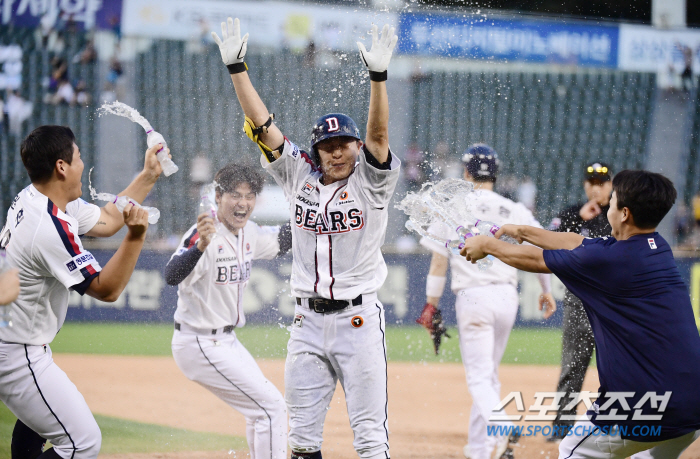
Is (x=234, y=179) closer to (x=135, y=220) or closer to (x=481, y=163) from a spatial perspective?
(x=135, y=220)

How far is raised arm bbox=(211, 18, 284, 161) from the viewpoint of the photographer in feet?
11.3

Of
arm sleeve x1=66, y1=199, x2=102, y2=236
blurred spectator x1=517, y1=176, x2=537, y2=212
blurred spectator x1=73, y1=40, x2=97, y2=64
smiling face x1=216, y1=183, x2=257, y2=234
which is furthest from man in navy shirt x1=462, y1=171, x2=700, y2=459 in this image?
blurred spectator x1=73, y1=40, x2=97, y2=64

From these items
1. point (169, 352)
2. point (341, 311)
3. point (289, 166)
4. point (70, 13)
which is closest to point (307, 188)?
point (289, 166)

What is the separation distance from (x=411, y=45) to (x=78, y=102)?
19.9 feet

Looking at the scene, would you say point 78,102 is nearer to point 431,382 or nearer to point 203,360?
point 431,382

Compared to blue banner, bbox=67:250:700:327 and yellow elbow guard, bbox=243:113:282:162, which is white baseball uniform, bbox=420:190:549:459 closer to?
yellow elbow guard, bbox=243:113:282:162

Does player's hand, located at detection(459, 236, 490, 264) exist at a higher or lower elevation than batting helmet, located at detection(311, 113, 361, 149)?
lower

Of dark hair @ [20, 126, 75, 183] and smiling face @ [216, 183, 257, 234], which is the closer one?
dark hair @ [20, 126, 75, 183]

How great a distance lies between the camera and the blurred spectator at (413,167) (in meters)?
12.1

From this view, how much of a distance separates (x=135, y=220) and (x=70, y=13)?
461 inches

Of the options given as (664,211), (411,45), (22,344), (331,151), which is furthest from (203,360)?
(411,45)

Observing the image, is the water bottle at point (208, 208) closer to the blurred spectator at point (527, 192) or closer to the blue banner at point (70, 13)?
the blurred spectator at point (527, 192)

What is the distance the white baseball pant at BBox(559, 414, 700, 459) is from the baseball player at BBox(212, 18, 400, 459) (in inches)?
34.4

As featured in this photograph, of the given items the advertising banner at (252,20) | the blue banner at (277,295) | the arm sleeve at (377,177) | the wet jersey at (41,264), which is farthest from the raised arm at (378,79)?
the advertising banner at (252,20)
